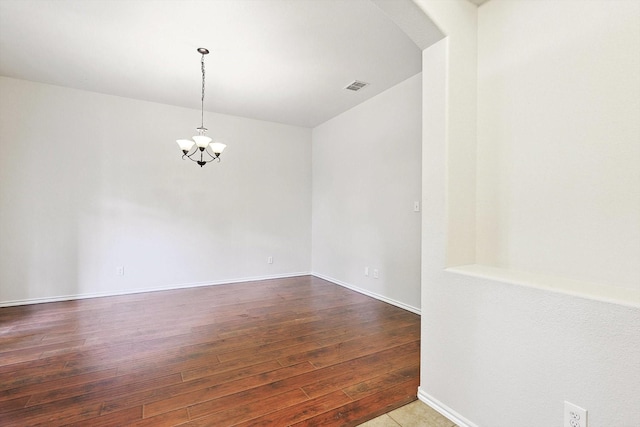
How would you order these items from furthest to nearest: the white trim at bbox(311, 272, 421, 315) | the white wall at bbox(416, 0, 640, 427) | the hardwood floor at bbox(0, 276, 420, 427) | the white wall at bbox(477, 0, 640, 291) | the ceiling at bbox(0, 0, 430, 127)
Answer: the white trim at bbox(311, 272, 421, 315) < the ceiling at bbox(0, 0, 430, 127) < the hardwood floor at bbox(0, 276, 420, 427) < the white wall at bbox(477, 0, 640, 291) < the white wall at bbox(416, 0, 640, 427)

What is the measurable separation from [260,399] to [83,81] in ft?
14.0

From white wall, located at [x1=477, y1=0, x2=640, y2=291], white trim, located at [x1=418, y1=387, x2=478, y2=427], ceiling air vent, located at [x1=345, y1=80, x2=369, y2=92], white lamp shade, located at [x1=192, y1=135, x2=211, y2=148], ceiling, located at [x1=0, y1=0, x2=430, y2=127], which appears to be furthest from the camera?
ceiling air vent, located at [x1=345, y1=80, x2=369, y2=92]

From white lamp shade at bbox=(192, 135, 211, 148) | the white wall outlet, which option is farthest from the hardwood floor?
white lamp shade at bbox=(192, 135, 211, 148)

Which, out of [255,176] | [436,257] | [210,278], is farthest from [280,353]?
[255,176]

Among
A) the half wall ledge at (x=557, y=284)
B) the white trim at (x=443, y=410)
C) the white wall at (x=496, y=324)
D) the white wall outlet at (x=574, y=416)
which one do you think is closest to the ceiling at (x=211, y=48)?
the white wall at (x=496, y=324)

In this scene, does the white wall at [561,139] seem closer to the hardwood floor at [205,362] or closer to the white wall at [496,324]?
the white wall at [496,324]

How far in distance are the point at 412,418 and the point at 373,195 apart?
2.83 m

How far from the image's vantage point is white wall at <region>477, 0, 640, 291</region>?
1.38 m

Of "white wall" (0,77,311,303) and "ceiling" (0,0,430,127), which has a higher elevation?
"ceiling" (0,0,430,127)

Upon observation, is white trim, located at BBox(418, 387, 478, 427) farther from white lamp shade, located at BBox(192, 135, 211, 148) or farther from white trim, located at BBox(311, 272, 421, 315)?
white lamp shade, located at BBox(192, 135, 211, 148)

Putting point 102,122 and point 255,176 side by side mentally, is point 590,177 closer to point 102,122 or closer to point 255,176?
point 255,176

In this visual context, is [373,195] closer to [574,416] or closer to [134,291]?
[574,416]

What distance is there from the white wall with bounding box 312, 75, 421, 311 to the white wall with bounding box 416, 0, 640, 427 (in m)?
1.67

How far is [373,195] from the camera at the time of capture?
4.09 meters
